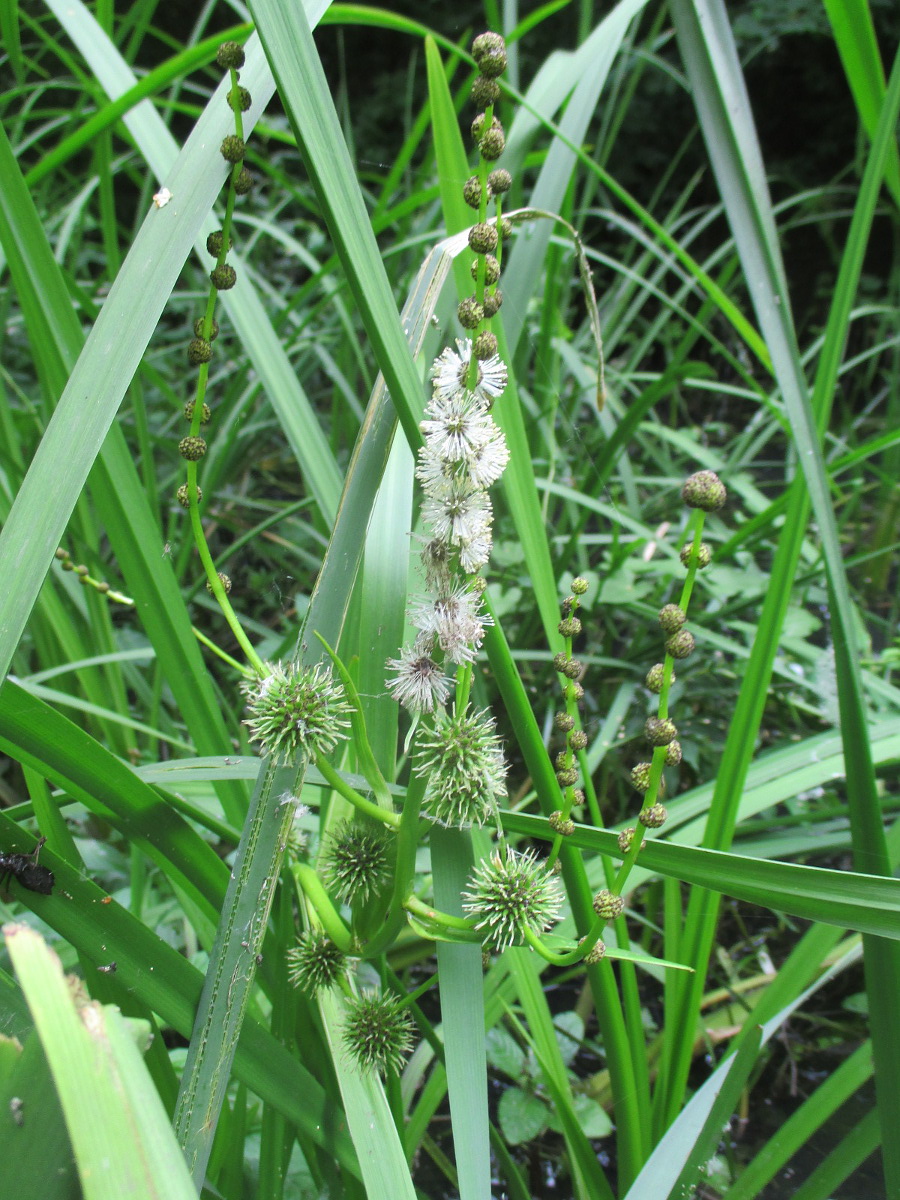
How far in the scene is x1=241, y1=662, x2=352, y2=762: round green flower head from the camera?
1.47 ft

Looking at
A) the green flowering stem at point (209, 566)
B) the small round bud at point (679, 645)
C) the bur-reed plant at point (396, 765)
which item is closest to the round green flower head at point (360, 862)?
the bur-reed plant at point (396, 765)

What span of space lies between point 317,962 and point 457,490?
33cm

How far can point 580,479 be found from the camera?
1.62 m

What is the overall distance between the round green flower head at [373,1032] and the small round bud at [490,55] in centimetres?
49

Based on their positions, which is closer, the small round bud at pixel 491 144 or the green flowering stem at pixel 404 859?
the small round bud at pixel 491 144

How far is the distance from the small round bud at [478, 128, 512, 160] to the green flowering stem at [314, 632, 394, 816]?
22 centimetres

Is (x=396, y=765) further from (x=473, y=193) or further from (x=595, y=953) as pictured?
(x=473, y=193)

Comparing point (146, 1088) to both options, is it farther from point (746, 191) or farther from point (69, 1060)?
point (746, 191)

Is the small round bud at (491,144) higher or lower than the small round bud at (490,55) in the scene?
lower

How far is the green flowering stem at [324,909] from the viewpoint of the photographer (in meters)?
0.51

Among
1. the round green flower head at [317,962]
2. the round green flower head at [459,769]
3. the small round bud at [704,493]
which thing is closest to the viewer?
the small round bud at [704,493]

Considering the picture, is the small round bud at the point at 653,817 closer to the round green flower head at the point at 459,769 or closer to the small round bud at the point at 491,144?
the round green flower head at the point at 459,769

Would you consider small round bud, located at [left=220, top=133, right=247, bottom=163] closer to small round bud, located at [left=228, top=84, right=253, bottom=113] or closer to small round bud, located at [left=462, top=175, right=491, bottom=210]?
→ small round bud, located at [left=228, top=84, right=253, bottom=113]

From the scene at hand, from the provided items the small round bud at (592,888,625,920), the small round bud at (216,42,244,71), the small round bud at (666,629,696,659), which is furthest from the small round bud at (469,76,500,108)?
the small round bud at (592,888,625,920)
